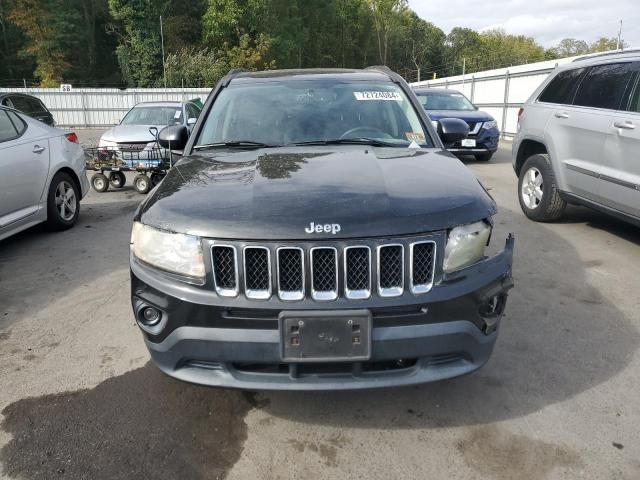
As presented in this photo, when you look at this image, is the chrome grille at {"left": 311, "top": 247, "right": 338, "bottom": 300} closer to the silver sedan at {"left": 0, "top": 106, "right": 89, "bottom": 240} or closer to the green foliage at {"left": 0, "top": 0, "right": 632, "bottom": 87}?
the silver sedan at {"left": 0, "top": 106, "right": 89, "bottom": 240}

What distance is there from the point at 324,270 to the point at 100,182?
26.5 feet

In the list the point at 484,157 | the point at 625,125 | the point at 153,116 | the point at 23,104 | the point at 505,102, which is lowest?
the point at 484,157

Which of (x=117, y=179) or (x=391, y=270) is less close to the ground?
(x=391, y=270)

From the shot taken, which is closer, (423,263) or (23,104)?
(423,263)

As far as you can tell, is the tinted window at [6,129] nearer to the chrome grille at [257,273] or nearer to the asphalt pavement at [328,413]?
the asphalt pavement at [328,413]

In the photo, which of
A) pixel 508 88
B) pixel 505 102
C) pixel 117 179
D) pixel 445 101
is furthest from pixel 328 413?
pixel 508 88

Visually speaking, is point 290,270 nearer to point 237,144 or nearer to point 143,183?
point 237,144

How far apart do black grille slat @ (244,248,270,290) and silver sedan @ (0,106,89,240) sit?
414 centimetres

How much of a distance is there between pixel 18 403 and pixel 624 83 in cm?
562

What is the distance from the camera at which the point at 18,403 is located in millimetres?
2932

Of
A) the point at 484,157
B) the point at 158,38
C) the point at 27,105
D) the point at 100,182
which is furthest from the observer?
the point at 158,38

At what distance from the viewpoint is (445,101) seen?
1293 cm

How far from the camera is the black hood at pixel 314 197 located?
2.28 meters

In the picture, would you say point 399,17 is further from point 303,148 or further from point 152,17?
point 303,148
